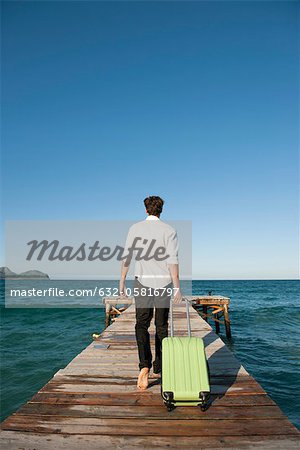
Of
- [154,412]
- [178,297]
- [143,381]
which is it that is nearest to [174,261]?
[178,297]

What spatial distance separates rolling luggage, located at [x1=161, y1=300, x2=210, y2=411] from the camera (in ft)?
11.2

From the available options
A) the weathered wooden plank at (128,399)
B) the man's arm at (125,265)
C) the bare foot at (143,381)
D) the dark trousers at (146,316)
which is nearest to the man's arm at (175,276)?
the dark trousers at (146,316)

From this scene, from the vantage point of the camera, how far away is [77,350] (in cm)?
1357

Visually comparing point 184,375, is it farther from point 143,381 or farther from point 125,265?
point 125,265

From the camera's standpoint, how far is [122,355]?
6.13 meters

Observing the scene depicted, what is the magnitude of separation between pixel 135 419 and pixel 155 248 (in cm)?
211

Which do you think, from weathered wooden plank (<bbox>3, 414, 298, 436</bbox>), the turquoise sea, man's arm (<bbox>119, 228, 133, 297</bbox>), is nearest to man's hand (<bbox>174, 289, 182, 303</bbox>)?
man's arm (<bbox>119, 228, 133, 297</bbox>)

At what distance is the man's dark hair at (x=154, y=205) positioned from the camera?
14.3 ft

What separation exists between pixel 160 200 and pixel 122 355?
142 inches

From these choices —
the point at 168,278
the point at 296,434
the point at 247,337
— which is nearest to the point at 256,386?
the point at 296,434

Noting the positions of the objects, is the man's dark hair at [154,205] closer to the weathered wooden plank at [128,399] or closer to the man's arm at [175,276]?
the man's arm at [175,276]

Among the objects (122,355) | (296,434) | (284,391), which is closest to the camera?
(296,434)

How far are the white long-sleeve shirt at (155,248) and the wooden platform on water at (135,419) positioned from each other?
1548 mm

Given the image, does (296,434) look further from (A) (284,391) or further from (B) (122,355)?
(A) (284,391)
